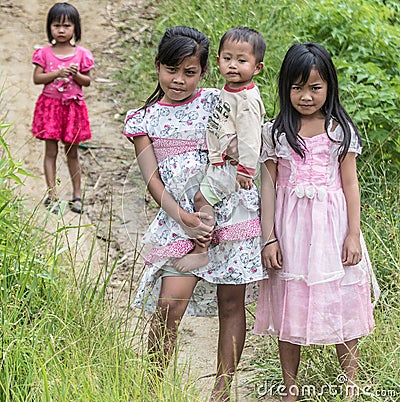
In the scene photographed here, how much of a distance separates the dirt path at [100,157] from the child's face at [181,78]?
0.59 meters

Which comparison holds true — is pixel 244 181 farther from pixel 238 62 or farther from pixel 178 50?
pixel 178 50

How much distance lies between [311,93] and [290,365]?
3.87 feet

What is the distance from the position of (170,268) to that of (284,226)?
52cm

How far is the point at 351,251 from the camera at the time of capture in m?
3.33

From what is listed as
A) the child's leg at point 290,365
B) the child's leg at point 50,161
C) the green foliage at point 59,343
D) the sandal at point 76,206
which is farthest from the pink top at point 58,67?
the child's leg at point 290,365

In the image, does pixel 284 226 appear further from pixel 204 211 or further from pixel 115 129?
pixel 115 129

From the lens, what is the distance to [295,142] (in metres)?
3.32

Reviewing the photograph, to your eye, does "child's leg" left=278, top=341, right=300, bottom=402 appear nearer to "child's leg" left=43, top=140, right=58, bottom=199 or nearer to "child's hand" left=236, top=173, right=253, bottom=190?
"child's hand" left=236, top=173, right=253, bottom=190

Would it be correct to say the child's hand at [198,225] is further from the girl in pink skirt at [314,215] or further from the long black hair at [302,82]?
the long black hair at [302,82]

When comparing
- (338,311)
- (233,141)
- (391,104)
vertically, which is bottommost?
(338,311)

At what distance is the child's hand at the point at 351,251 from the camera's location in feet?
10.9

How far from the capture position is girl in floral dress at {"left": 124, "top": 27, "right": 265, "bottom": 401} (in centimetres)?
332

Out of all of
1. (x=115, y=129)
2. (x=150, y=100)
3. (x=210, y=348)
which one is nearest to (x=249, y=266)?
(x=150, y=100)

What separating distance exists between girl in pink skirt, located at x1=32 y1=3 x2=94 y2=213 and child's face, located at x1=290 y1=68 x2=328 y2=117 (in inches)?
112
